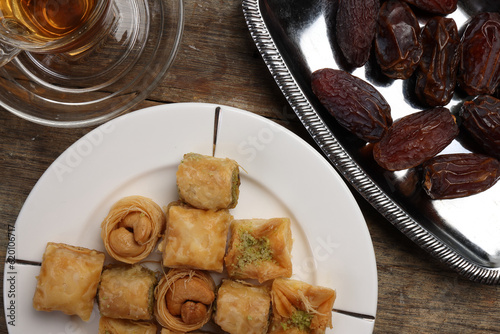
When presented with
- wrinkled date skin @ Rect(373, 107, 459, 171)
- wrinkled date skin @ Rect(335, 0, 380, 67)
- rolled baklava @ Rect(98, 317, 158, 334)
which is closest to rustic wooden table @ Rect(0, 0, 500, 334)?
wrinkled date skin @ Rect(373, 107, 459, 171)

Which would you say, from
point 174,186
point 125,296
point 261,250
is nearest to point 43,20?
point 174,186

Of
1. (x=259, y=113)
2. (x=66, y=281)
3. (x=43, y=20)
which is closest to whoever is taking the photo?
(x=43, y=20)

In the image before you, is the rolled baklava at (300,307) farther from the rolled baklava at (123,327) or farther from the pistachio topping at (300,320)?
the rolled baklava at (123,327)

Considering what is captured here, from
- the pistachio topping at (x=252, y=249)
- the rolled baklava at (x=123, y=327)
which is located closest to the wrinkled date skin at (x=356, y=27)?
the pistachio topping at (x=252, y=249)

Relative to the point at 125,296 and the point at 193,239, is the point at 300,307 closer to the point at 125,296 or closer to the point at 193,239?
the point at 193,239

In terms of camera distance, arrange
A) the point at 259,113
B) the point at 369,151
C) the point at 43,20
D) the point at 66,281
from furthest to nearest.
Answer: the point at 259,113 → the point at 369,151 → the point at 66,281 → the point at 43,20

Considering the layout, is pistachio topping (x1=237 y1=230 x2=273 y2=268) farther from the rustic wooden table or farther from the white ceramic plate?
the rustic wooden table
